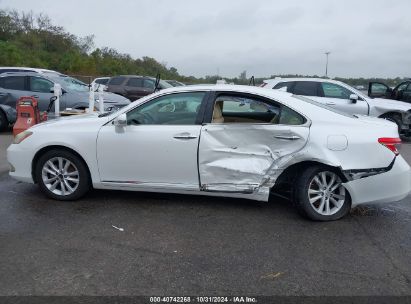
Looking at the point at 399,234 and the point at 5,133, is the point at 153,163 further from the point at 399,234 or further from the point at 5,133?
the point at 5,133

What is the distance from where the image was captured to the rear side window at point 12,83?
1162cm

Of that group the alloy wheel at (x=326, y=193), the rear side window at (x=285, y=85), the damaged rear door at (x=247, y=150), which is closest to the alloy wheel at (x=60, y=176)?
the damaged rear door at (x=247, y=150)

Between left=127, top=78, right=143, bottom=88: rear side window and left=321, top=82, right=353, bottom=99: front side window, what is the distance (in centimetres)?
958

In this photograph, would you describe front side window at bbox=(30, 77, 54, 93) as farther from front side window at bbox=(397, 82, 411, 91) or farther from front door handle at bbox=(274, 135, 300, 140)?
front side window at bbox=(397, 82, 411, 91)

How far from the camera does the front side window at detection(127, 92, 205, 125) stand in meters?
4.91

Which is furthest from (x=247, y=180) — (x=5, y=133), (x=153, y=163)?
(x=5, y=133)

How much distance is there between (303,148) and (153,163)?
1.75m

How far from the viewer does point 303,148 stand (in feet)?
14.8

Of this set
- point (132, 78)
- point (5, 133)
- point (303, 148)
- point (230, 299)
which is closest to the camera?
point (230, 299)

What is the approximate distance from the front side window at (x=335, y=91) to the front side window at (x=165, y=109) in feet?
23.9

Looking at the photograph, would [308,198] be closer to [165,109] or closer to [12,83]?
[165,109]

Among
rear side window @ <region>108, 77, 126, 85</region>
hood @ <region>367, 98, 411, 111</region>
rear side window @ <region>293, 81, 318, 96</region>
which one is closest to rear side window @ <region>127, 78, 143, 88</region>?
rear side window @ <region>108, 77, 126, 85</region>

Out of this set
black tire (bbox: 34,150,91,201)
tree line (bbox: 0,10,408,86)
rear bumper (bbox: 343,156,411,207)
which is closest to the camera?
rear bumper (bbox: 343,156,411,207)

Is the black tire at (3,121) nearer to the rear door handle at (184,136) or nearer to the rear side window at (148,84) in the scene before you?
the rear side window at (148,84)
